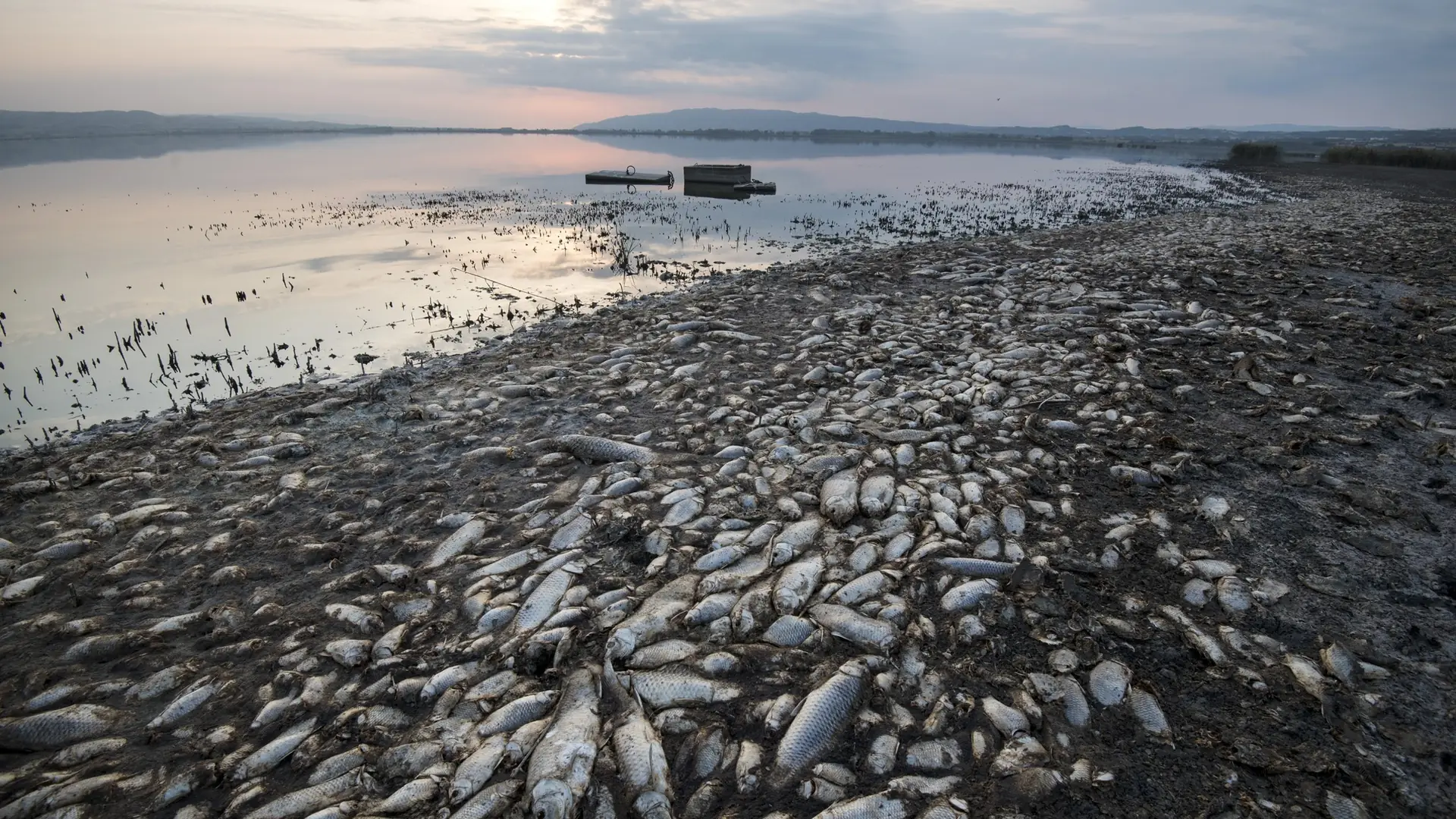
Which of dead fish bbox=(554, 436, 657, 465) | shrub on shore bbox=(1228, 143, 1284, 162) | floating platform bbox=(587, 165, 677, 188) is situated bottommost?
dead fish bbox=(554, 436, 657, 465)

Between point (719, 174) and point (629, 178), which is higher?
point (719, 174)

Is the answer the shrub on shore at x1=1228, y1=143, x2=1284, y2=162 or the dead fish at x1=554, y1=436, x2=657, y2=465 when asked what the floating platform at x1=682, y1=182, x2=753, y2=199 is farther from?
the shrub on shore at x1=1228, y1=143, x2=1284, y2=162

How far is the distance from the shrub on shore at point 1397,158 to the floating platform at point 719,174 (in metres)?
46.7

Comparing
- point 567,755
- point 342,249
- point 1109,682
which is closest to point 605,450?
point 567,755

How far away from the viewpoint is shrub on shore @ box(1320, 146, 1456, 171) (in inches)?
1746

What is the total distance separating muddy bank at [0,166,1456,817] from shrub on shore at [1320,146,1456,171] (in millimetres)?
54655

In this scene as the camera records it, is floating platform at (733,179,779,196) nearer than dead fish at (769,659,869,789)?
No

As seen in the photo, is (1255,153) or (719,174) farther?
(1255,153)

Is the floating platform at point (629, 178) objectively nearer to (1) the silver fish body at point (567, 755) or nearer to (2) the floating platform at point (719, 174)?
(2) the floating platform at point (719, 174)

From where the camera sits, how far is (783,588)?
179 inches

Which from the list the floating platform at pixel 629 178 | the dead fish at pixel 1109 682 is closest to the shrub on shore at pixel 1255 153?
the floating platform at pixel 629 178

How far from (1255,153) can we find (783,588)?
9130 centimetres

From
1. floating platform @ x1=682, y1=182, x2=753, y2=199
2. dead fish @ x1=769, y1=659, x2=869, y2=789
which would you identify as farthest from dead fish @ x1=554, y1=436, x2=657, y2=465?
floating platform @ x1=682, y1=182, x2=753, y2=199

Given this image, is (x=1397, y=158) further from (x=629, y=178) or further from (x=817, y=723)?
(x=817, y=723)
